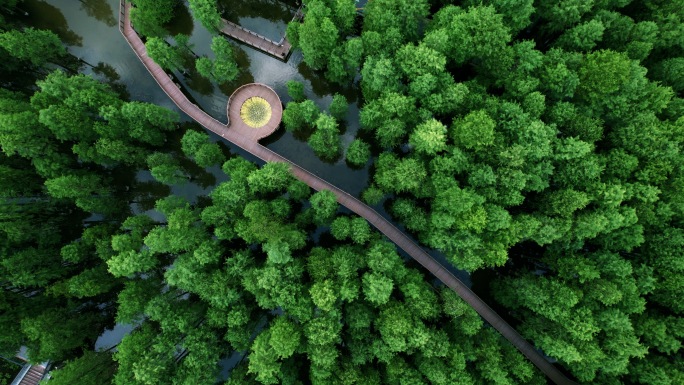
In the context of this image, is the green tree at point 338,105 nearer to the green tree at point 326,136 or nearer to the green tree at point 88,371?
the green tree at point 326,136

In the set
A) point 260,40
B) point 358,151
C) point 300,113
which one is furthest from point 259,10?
point 358,151

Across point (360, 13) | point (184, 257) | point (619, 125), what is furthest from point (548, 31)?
point (184, 257)

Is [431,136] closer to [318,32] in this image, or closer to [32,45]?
[318,32]

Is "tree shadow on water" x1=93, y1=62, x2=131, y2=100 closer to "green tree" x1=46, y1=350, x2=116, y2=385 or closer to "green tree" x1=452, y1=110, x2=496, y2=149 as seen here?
"green tree" x1=46, y1=350, x2=116, y2=385

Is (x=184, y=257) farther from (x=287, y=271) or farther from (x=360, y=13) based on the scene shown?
(x=360, y=13)

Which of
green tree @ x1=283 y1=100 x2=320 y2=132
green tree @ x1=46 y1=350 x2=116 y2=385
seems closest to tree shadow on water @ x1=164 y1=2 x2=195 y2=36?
green tree @ x1=283 y1=100 x2=320 y2=132

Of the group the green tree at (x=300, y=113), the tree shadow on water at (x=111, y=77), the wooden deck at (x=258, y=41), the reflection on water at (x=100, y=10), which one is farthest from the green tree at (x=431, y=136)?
the reflection on water at (x=100, y=10)
